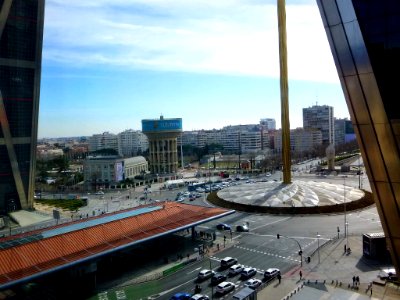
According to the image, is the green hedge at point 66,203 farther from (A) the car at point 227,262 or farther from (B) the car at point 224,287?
(B) the car at point 224,287

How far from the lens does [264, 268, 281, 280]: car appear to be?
83.8ft

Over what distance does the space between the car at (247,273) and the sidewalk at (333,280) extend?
1840mm

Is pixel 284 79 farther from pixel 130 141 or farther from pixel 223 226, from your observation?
pixel 130 141

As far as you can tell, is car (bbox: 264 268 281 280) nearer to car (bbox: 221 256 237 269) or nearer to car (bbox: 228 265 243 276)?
car (bbox: 228 265 243 276)

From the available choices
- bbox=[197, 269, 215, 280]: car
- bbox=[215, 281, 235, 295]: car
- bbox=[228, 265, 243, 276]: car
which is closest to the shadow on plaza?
bbox=[228, 265, 243, 276]: car

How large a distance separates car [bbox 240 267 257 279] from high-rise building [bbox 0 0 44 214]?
38.0m

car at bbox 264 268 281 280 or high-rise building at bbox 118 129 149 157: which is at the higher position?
high-rise building at bbox 118 129 149 157

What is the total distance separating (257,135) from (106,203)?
4696 inches

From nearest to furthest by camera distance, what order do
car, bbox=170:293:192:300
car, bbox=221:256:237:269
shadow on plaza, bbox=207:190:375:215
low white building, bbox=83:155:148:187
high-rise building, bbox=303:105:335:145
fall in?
car, bbox=170:293:192:300
car, bbox=221:256:237:269
shadow on plaza, bbox=207:190:375:215
low white building, bbox=83:155:148:187
high-rise building, bbox=303:105:335:145

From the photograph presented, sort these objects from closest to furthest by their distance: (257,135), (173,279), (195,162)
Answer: (173,279) < (195,162) < (257,135)

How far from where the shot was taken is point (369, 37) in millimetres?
9516

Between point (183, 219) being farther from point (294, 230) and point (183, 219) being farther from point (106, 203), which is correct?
point (106, 203)

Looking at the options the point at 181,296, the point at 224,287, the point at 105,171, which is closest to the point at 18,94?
the point at 105,171

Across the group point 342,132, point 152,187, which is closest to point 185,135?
point 342,132
